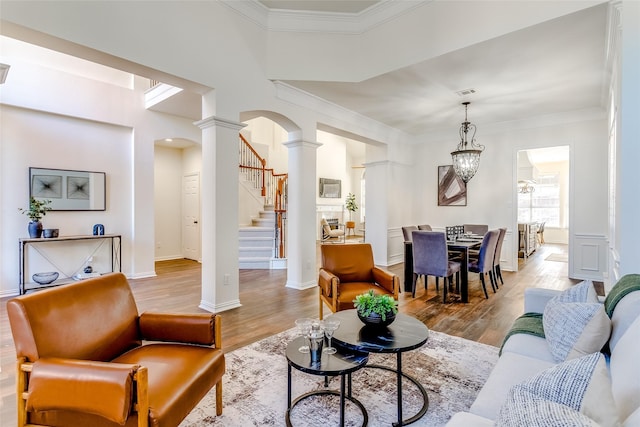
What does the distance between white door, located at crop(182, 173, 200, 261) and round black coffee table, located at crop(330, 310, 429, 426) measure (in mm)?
6131

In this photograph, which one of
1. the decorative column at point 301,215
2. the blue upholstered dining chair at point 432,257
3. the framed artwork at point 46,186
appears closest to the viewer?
the blue upholstered dining chair at point 432,257

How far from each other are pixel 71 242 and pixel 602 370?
6.48m

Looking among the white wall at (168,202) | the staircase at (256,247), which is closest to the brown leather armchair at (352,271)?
the staircase at (256,247)

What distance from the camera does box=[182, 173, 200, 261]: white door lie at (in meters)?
7.64

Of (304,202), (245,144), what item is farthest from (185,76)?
(245,144)

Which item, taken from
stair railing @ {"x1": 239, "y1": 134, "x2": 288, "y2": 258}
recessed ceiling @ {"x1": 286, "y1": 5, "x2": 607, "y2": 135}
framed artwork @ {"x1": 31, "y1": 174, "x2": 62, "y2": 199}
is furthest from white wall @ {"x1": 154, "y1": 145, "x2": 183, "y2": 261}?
recessed ceiling @ {"x1": 286, "y1": 5, "x2": 607, "y2": 135}

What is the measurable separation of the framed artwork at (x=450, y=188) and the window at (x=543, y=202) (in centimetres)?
574

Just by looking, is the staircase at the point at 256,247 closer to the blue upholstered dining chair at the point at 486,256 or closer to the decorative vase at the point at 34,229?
the decorative vase at the point at 34,229

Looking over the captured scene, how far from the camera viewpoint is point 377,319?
6.79ft

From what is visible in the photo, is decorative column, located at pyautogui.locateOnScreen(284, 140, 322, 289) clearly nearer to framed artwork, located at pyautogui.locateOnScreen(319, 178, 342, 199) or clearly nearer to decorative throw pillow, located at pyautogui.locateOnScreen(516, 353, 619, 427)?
decorative throw pillow, located at pyautogui.locateOnScreen(516, 353, 619, 427)

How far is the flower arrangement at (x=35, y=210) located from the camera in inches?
184

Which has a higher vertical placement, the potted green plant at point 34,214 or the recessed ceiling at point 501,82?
the recessed ceiling at point 501,82

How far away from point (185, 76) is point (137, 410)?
10.9ft

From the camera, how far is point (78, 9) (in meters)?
2.80
